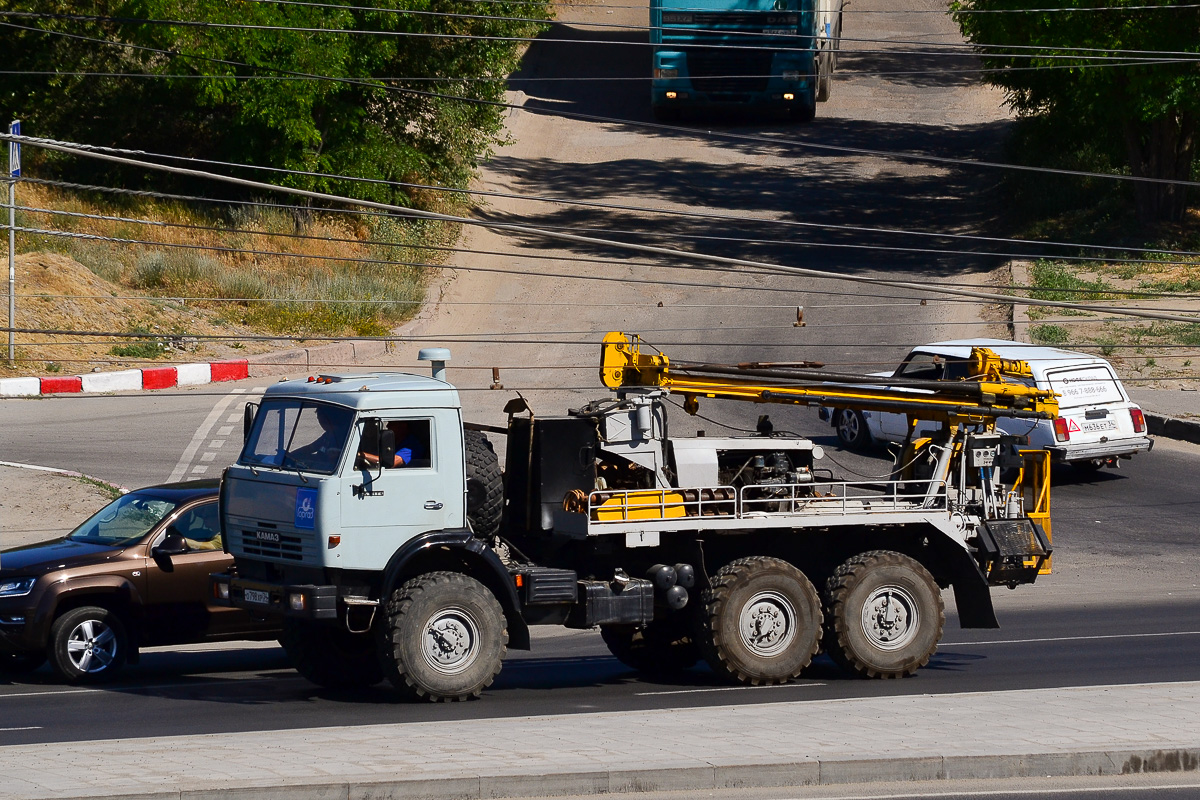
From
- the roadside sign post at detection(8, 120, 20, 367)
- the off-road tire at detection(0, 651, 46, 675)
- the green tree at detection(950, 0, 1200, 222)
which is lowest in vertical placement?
the off-road tire at detection(0, 651, 46, 675)

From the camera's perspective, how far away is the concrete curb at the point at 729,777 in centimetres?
751

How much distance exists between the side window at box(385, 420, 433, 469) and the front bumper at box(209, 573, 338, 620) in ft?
3.75

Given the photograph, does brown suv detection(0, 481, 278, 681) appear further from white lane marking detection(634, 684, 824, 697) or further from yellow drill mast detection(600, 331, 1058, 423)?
yellow drill mast detection(600, 331, 1058, 423)

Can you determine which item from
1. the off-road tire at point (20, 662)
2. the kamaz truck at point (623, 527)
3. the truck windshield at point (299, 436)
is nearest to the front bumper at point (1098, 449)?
the kamaz truck at point (623, 527)

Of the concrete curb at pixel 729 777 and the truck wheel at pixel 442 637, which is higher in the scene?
the truck wheel at pixel 442 637

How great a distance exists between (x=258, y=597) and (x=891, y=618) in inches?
204

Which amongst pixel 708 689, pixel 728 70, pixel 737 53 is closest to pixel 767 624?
pixel 708 689

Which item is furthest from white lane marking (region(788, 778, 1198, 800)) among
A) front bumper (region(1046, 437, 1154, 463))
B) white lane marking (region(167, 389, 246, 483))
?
white lane marking (region(167, 389, 246, 483))

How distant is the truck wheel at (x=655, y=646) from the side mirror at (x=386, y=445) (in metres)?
3.03

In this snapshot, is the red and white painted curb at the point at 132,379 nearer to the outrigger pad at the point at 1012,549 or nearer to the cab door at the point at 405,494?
the cab door at the point at 405,494

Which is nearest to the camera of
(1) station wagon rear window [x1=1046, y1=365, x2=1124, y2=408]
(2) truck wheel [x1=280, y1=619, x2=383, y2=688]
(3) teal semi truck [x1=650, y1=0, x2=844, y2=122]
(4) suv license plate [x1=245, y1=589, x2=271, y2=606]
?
(4) suv license plate [x1=245, y1=589, x2=271, y2=606]

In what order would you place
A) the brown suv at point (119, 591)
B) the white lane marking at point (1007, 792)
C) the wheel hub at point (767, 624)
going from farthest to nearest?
the brown suv at point (119, 591) → the wheel hub at point (767, 624) → the white lane marking at point (1007, 792)

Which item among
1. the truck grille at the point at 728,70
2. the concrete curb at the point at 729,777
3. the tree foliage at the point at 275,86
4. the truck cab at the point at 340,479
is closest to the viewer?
the concrete curb at the point at 729,777

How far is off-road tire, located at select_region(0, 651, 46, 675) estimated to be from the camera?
470 inches
